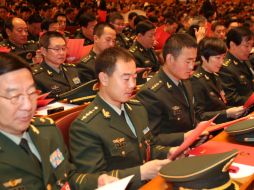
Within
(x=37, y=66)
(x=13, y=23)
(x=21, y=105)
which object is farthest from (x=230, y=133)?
(x=13, y=23)

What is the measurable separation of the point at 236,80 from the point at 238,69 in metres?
0.12

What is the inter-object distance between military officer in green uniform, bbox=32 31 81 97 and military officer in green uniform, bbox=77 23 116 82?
0.33 metres

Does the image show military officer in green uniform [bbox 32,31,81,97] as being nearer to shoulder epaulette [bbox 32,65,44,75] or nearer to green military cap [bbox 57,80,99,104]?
shoulder epaulette [bbox 32,65,44,75]

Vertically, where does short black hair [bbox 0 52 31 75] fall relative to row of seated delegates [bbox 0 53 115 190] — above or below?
above

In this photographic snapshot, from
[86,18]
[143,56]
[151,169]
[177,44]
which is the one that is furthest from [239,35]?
[86,18]

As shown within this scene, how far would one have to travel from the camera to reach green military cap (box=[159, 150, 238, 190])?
1430 mm

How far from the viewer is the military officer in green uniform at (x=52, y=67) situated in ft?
12.2

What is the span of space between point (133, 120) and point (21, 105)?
→ 0.77 m

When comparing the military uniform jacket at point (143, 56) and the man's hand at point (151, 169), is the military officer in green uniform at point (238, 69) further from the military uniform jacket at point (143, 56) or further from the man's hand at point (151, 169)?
the man's hand at point (151, 169)

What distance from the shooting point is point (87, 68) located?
4.20 m

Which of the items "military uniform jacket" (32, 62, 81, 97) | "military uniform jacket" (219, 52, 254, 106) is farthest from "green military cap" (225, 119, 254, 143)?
"military uniform jacket" (32, 62, 81, 97)

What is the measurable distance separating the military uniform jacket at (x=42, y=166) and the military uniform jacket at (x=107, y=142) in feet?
0.33

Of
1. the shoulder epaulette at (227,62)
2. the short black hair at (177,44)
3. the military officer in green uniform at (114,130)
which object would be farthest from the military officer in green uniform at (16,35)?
the military officer in green uniform at (114,130)

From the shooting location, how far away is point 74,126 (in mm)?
1923
